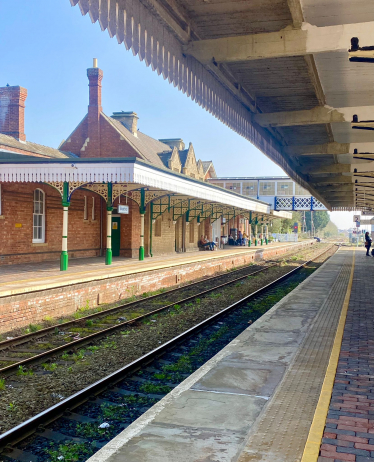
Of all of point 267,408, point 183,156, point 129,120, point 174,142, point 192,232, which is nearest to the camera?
A: point 267,408

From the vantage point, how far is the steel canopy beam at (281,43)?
5191 mm

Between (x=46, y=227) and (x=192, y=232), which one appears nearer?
(x=46, y=227)

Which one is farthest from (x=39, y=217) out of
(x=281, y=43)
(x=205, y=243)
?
(x=205, y=243)

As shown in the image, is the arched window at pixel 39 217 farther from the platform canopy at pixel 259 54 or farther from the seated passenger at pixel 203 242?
the seated passenger at pixel 203 242

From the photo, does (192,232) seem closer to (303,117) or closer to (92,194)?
(92,194)

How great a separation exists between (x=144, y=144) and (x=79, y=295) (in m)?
19.4

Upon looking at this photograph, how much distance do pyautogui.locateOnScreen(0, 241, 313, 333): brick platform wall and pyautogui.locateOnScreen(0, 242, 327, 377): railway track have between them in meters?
0.81

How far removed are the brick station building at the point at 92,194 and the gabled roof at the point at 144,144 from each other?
0.22m

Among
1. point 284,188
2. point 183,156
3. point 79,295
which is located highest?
point 183,156

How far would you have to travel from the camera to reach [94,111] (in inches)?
968

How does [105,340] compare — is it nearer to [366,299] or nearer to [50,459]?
[50,459]

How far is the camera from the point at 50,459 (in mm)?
4008

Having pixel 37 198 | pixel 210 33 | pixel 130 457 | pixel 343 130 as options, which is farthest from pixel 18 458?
pixel 37 198

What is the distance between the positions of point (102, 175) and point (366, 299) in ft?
26.5
